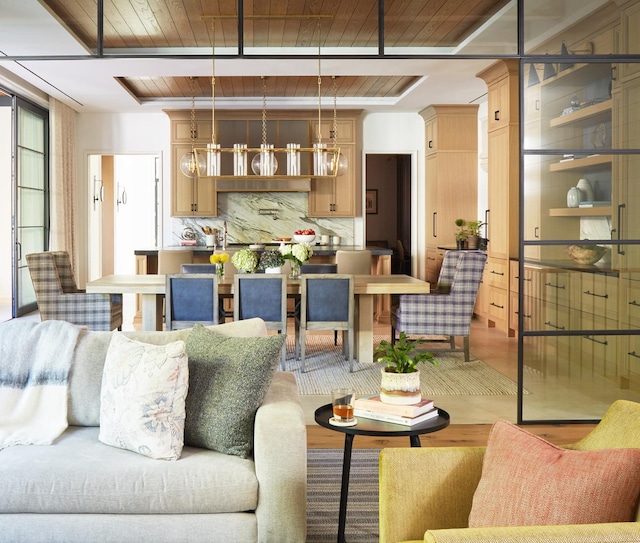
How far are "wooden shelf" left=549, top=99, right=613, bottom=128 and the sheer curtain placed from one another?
6581 millimetres

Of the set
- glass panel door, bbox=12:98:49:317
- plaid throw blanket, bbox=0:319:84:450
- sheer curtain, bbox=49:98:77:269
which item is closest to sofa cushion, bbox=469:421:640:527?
plaid throw blanket, bbox=0:319:84:450

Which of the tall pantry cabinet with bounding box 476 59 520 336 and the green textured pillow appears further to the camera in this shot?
the tall pantry cabinet with bounding box 476 59 520 336

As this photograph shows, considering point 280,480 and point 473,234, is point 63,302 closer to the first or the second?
point 280,480

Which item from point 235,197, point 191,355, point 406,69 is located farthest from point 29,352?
point 235,197

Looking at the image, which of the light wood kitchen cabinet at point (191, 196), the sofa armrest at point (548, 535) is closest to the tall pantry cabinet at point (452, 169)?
the light wood kitchen cabinet at point (191, 196)

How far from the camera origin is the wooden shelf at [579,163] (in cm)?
441

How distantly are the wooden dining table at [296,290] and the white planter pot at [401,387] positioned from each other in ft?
11.1

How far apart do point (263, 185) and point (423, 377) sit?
4.77 m

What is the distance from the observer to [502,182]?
7.66 meters

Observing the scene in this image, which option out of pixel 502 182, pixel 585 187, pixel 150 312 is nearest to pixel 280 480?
pixel 585 187

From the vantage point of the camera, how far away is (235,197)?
396 inches

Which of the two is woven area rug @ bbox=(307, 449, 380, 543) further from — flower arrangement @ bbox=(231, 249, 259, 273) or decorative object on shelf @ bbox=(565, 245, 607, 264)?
flower arrangement @ bbox=(231, 249, 259, 273)

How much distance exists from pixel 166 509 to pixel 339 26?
3469mm

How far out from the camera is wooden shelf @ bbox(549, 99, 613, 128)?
14.5ft
